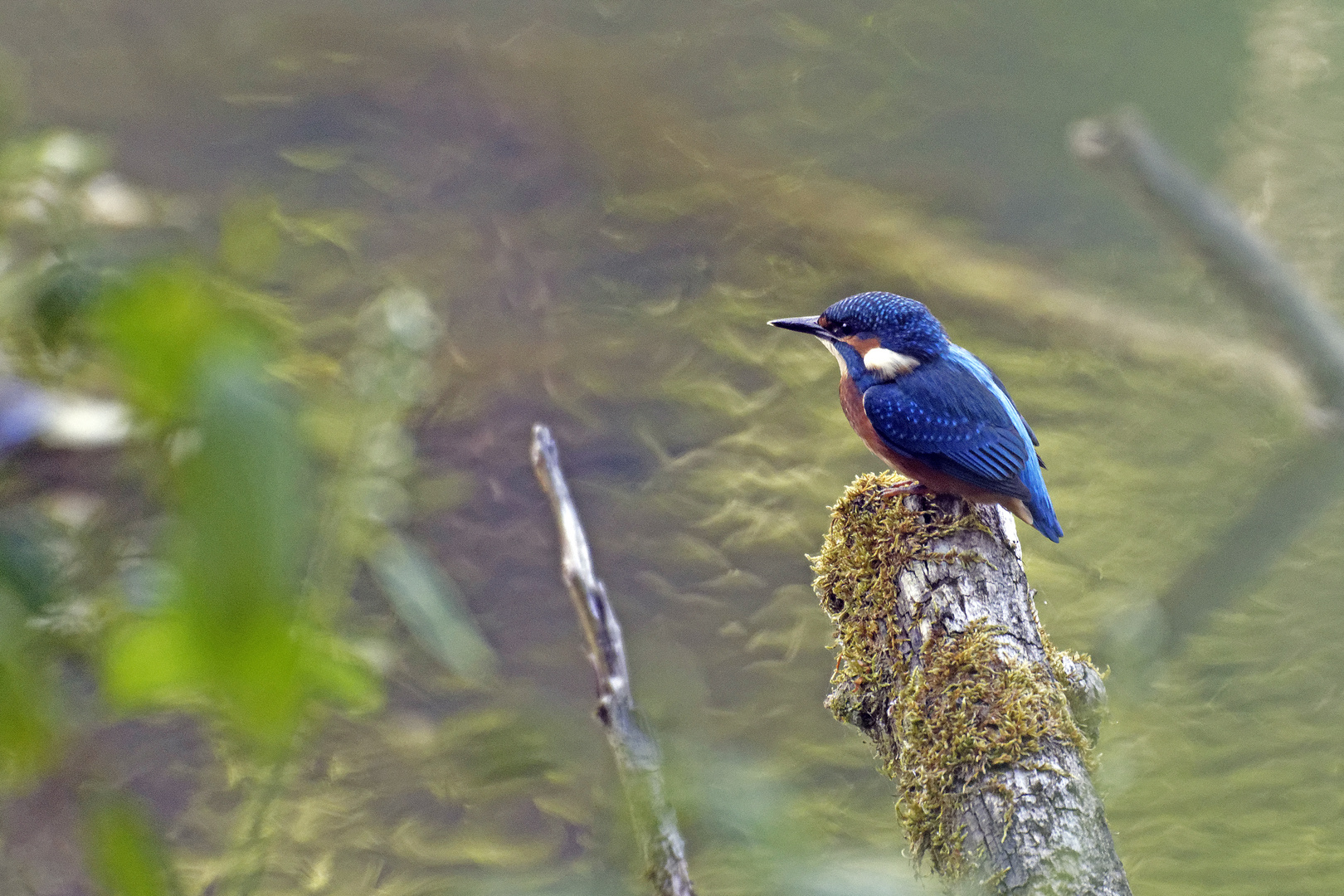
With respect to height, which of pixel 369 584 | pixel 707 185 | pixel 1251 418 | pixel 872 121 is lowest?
pixel 369 584

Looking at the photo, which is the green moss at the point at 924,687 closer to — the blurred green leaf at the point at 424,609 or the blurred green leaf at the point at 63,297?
the blurred green leaf at the point at 424,609

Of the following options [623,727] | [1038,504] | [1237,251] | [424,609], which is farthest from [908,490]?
[424,609]

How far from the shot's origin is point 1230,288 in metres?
2.78

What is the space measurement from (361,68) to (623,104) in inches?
50.7

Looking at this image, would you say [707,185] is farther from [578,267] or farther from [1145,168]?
[1145,168]

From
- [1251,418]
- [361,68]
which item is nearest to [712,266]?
[361,68]

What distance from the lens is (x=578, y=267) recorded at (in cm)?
500

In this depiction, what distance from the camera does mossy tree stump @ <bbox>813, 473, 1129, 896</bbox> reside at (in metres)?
1.30

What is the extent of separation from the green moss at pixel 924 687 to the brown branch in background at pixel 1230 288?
0.93 metres

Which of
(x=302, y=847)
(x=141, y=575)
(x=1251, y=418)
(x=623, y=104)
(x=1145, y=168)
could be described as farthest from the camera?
(x=623, y=104)

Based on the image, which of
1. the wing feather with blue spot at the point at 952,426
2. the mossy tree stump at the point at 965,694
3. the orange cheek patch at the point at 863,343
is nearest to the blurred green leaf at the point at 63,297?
the mossy tree stump at the point at 965,694

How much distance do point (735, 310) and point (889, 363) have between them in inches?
114

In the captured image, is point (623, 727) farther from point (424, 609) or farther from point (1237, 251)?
point (1237, 251)

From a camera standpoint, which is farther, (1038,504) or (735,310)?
(735,310)
